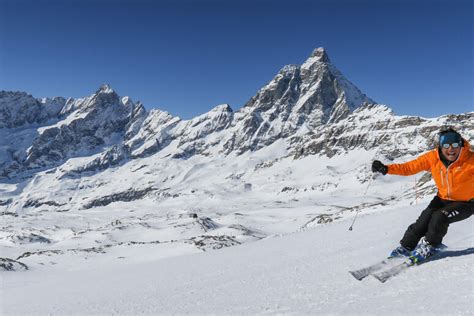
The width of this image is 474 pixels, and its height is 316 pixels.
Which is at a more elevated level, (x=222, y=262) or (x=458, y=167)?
(x=458, y=167)

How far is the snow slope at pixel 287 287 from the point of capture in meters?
5.98

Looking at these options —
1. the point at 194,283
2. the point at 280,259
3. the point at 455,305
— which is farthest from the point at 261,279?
the point at 455,305

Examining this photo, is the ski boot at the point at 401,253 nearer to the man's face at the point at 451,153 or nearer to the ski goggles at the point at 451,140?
the man's face at the point at 451,153

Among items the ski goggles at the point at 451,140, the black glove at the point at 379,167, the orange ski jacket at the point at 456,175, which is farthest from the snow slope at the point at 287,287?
the ski goggles at the point at 451,140

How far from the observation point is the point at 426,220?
7789mm

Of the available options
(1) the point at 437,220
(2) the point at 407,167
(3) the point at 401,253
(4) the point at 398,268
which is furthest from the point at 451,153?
(4) the point at 398,268

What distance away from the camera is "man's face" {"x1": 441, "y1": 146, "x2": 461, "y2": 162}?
23.7 feet

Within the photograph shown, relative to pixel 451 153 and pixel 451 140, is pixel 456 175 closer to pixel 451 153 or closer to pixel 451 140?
pixel 451 153

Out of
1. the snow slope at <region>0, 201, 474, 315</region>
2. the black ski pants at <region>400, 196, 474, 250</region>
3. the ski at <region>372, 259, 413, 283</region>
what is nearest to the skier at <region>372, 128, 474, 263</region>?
the black ski pants at <region>400, 196, 474, 250</region>

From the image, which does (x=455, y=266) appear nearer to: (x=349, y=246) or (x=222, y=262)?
(x=349, y=246)

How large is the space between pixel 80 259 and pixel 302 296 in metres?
46.4

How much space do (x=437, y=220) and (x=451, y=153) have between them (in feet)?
4.21

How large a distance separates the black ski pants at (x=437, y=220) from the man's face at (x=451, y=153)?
85cm

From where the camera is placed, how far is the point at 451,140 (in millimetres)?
7168
